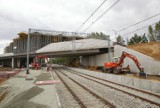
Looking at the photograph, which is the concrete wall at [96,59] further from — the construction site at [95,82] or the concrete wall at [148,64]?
the concrete wall at [148,64]

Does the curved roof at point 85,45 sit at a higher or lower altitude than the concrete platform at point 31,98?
higher

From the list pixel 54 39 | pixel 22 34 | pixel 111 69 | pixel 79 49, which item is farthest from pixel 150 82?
pixel 22 34

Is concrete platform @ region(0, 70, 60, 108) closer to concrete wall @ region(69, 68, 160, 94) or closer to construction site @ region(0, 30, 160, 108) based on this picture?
construction site @ region(0, 30, 160, 108)

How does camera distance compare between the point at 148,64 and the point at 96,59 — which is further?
the point at 96,59

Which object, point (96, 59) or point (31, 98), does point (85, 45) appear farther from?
point (31, 98)

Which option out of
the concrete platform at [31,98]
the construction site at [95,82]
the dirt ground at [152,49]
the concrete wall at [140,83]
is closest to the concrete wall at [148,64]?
the construction site at [95,82]

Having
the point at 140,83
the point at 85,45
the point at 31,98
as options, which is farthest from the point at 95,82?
the point at 85,45

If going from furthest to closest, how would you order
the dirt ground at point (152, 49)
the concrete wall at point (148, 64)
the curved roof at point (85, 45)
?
the curved roof at point (85, 45) < the dirt ground at point (152, 49) < the concrete wall at point (148, 64)

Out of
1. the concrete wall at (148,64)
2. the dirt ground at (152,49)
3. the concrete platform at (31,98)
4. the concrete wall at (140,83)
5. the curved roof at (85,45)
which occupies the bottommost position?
the concrete platform at (31,98)

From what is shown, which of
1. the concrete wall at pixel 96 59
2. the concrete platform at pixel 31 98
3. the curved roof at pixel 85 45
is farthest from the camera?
the curved roof at pixel 85 45

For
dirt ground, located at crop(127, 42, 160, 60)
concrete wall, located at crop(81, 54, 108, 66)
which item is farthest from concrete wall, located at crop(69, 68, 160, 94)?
concrete wall, located at crop(81, 54, 108, 66)

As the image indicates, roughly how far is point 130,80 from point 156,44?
1496 cm

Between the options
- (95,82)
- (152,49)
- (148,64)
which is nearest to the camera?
(95,82)

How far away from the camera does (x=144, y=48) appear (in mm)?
31828
